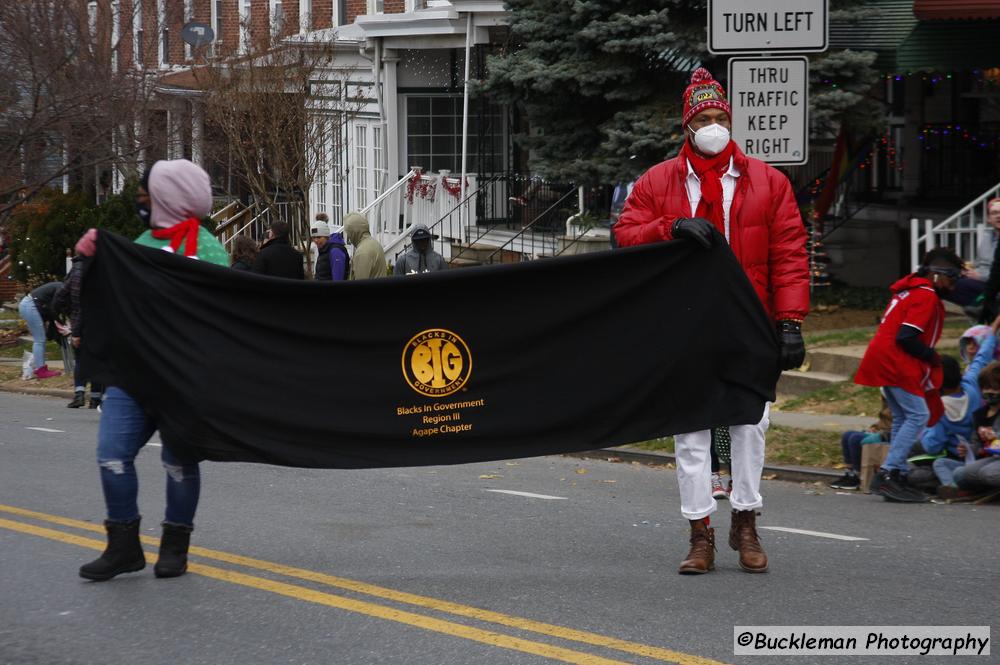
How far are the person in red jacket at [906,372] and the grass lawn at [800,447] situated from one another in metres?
1.47

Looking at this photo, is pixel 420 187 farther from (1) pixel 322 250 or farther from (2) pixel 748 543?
(2) pixel 748 543

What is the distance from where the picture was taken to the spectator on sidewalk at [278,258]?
15570 mm

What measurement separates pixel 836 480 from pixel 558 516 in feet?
9.20

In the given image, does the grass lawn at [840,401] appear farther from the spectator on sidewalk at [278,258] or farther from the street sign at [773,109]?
the spectator on sidewalk at [278,258]

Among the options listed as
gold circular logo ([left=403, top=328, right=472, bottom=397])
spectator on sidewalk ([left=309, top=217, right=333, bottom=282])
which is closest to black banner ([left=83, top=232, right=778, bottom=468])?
gold circular logo ([left=403, top=328, right=472, bottom=397])

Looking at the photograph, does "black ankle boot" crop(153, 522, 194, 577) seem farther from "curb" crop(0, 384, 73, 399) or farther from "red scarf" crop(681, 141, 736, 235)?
"curb" crop(0, 384, 73, 399)

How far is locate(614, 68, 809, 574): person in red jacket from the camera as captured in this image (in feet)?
22.0

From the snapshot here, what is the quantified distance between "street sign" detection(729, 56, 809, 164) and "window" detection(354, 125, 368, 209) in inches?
778

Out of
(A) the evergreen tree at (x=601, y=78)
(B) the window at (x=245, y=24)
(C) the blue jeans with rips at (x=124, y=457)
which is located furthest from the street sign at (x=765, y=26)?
(B) the window at (x=245, y=24)

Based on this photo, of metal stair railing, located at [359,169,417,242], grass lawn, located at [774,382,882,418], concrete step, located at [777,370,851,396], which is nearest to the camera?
grass lawn, located at [774,382,882,418]

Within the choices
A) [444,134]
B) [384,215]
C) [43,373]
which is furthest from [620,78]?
[444,134]

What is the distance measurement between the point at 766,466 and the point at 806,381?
353cm

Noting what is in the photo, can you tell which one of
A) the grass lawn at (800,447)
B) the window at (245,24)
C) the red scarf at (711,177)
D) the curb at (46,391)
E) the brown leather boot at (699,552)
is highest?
the window at (245,24)

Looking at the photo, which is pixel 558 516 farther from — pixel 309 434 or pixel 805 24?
pixel 805 24
